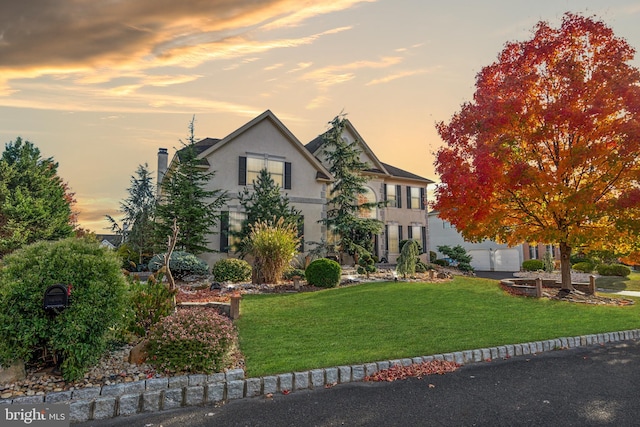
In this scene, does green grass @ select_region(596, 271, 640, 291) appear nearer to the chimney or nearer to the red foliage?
the red foliage

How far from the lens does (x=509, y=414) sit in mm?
4574

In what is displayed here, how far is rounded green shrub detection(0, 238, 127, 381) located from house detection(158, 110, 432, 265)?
12.9 m

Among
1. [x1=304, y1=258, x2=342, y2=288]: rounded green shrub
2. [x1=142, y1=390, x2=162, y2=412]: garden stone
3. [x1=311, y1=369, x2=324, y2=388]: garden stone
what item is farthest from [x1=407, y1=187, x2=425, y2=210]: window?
[x1=142, y1=390, x2=162, y2=412]: garden stone

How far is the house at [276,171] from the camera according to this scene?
1956 centimetres

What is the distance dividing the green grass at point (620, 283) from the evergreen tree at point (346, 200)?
12.9 meters

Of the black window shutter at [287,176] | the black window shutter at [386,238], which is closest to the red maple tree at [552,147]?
the black window shutter at [287,176]

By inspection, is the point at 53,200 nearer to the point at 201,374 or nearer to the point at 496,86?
the point at 201,374

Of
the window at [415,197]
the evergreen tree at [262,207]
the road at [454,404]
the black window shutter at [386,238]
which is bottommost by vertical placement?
the road at [454,404]

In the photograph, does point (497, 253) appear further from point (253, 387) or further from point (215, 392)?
point (215, 392)

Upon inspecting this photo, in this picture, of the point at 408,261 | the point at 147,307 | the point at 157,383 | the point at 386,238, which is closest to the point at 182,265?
the point at 147,307

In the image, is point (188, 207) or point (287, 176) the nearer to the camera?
point (188, 207)

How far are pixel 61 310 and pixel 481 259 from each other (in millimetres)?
32692

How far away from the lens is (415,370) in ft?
20.0

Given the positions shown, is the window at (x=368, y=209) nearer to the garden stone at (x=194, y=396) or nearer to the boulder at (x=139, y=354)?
the boulder at (x=139, y=354)
